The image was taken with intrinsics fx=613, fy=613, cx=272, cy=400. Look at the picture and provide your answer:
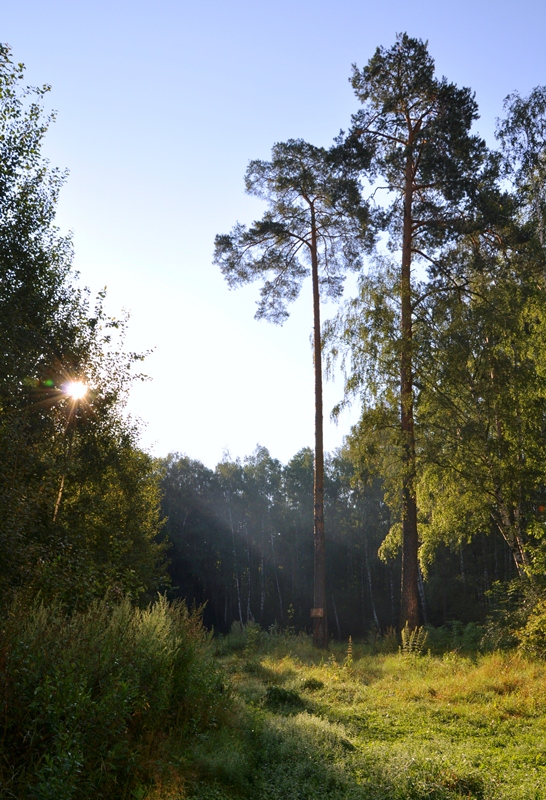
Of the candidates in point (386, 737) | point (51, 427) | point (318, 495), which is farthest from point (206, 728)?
point (318, 495)

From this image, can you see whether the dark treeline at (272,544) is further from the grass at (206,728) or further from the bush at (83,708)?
the bush at (83,708)

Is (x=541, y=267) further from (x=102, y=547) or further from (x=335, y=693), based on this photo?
(x=102, y=547)

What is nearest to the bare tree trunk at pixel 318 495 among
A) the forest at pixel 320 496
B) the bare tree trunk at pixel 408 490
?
the forest at pixel 320 496

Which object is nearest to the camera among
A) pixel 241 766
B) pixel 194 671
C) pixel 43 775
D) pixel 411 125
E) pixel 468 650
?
pixel 43 775

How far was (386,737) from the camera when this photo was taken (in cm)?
781

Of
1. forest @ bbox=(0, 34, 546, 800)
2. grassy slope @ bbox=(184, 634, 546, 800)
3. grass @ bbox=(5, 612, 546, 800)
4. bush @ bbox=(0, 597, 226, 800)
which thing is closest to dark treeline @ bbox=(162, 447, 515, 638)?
forest @ bbox=(0, 34, 546, 800)

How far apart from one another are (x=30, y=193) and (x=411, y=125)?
12.0 meters

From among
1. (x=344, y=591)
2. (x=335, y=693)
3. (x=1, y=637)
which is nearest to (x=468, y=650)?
(x=335, y=693)

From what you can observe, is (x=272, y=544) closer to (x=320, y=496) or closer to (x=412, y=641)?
(x=320, y=496)

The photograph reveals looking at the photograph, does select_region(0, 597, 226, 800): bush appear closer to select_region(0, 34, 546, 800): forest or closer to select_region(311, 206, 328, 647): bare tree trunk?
select_region(0, 34, 546, 800): forest

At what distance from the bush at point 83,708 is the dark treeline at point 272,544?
123 ft

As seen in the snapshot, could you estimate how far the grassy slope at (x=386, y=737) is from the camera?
231 inches

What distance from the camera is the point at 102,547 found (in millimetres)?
13773

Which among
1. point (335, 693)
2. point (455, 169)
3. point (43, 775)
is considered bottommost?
point (335, 693)
